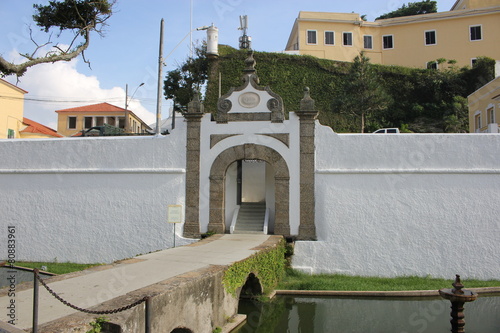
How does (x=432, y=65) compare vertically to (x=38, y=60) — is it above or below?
above

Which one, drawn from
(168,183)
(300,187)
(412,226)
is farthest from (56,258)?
(412,226)

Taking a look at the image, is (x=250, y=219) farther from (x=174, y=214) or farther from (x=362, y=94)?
(x=362, y=94)

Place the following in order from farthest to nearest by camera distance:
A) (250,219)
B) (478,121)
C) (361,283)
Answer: (478,121)
(250,219)
(361,283)

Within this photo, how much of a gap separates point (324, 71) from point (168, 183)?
1791 centimetres

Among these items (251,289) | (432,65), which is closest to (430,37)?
(432,65)

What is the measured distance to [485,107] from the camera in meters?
19.7

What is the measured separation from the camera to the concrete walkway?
471 centimetres

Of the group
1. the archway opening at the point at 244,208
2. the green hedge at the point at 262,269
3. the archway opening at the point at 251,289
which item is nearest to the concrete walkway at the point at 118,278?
the green hedge at the point at 262,269

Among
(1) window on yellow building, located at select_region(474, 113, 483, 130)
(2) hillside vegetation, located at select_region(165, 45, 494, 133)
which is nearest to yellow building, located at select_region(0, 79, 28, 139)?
(2) hillside vegetation, located at select_region(165, 45, 494, 133)

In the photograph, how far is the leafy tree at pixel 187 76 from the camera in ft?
87.8

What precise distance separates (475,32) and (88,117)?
30.0 metres

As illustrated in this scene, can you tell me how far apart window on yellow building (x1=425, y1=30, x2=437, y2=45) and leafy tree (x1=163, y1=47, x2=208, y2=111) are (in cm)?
1536

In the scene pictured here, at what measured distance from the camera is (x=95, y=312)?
4.13m

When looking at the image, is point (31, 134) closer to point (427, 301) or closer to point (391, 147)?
point (391, 147)
